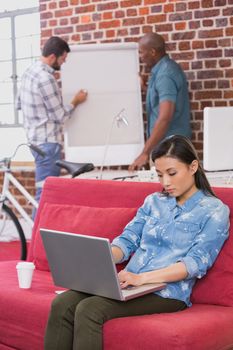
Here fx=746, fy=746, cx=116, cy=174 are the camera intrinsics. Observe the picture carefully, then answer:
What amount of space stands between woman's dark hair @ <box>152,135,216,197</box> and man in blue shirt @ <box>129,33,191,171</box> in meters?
2.34

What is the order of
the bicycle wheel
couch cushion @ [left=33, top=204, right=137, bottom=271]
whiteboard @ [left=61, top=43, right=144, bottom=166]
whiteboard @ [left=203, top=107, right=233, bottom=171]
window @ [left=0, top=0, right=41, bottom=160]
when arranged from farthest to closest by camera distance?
window @ [left=0, top=0, right=41, bottom=160] → whiteboard @ [left=61, top=43, right=144, bottom=166] → the bicycle wheel → whiteboard @ [left=203, top=107, right=233, bottom=171] → couch cushion @ [left=33, top=204, right=137, bottom=271]

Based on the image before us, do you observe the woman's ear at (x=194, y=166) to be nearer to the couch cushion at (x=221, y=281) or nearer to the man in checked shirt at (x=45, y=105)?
the couch cushion at (x=221, y=281)

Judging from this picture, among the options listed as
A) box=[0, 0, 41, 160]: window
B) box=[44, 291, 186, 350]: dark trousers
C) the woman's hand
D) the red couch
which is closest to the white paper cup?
the red couch

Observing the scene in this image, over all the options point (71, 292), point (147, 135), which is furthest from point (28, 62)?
point (71, 292)

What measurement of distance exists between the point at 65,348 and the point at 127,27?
3792 mm

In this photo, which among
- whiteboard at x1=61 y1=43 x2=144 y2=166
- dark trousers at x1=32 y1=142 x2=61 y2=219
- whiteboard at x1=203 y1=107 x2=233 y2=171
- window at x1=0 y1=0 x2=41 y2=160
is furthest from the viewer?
window at x1=0 y1=0 x2=41 y2=160

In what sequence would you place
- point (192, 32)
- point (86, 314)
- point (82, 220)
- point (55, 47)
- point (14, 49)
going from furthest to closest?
point (14, 49), point (192, 32), point (55, 47), point (82, 220), point (86, 314)

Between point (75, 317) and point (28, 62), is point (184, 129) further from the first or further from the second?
point (75, 317)

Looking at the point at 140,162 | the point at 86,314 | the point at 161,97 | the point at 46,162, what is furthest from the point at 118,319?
the point at 46,162

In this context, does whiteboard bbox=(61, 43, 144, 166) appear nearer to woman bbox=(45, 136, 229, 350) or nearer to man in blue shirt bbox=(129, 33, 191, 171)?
man in blue shirt bbox=(129, 33, 191, 171)

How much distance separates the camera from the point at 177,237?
2.91 meters

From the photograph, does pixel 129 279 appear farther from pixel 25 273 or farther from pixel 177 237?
pixel 25 273

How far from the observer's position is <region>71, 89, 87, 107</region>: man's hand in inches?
232

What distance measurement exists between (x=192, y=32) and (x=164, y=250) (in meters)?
3.15
